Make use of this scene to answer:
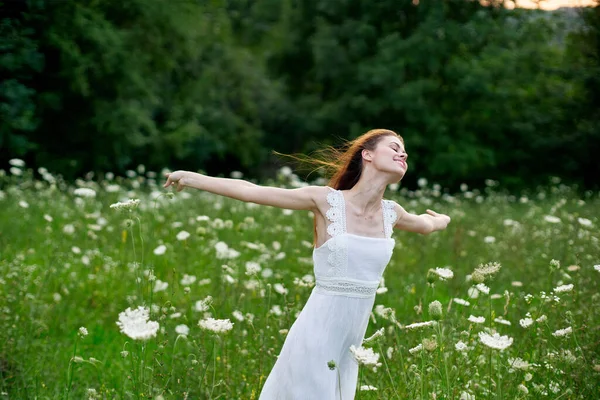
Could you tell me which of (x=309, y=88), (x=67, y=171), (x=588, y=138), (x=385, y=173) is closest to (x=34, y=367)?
(x=385, y=173)

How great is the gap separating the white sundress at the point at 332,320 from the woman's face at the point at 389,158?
0.89ft

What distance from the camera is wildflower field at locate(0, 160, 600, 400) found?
300cm

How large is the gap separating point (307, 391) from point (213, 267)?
322cm

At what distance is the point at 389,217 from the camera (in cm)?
319

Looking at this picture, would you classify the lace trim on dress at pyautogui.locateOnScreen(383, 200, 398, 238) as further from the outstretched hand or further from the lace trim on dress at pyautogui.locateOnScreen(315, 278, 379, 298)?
the outstretched hand

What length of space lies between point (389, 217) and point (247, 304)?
1.87 metres

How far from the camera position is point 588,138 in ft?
63.3

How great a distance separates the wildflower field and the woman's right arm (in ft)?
0.88

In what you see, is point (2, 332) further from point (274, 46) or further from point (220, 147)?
point (274, 46)

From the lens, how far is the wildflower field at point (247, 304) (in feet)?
9.85

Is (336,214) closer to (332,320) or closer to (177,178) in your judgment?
(332,320)

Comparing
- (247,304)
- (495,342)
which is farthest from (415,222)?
(247,304)

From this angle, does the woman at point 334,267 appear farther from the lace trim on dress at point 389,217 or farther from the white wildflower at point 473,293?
the white wildflower at point 473,293

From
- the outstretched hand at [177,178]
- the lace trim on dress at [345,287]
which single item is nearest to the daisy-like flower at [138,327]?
the outstretched hand at [177,178]
